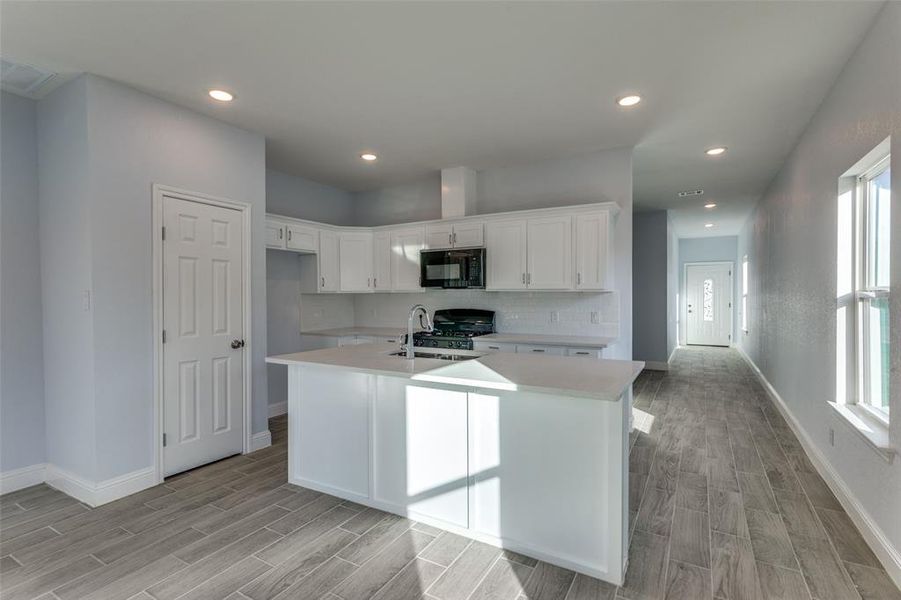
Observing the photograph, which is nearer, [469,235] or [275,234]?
[275,234]

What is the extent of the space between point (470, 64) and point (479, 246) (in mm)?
2148

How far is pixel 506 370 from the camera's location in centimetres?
244

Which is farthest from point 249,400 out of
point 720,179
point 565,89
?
point 720,179

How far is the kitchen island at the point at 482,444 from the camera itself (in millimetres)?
2021

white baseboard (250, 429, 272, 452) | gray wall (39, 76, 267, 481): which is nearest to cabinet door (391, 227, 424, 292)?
white baseboard (250, 429, 272, 452)

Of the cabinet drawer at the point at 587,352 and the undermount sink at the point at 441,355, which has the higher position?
the undermount sink at the point at 441,355

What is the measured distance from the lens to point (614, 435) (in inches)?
78.0

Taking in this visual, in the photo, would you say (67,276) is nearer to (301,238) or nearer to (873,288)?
(301,238)

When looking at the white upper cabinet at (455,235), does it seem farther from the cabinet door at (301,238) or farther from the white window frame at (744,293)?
the white window frame at (744,293)

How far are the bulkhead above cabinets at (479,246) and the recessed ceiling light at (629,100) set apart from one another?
998 mm

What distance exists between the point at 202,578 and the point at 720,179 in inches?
248

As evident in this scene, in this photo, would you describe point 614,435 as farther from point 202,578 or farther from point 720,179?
point 720,179

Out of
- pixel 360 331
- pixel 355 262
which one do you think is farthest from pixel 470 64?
pixel 360 331

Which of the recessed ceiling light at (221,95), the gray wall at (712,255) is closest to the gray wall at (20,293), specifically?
the recessed ceiling light at (221,95)
